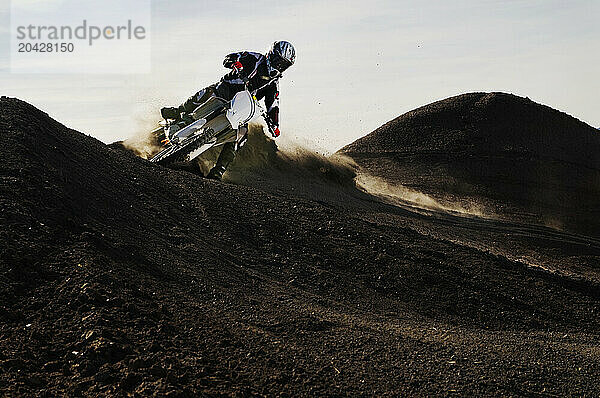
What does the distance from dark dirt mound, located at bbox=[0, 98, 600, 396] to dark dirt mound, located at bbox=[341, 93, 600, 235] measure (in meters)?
9.07

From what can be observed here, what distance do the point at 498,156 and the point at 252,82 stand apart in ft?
42.0

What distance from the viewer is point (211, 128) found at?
12.9 m

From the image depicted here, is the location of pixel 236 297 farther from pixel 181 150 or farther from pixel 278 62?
pixel 278 62

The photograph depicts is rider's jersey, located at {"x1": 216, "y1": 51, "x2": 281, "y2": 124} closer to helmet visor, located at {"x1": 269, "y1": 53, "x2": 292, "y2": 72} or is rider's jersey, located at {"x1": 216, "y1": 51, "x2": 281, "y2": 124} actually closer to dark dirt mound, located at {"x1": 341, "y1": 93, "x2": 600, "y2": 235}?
helmet visor, located at {"x1": 269, "y1": 53, "x2": 292, "y2": 72}

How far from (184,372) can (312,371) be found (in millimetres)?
1170

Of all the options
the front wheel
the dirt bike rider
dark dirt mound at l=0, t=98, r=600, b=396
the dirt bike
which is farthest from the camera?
the dirt bike rider

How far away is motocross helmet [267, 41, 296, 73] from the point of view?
1307cm

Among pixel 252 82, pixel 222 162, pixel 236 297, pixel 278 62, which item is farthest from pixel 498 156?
pixel 236 297

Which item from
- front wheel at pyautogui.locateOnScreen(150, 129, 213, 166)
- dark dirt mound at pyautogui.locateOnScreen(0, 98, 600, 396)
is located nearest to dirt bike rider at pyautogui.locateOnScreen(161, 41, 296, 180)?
front wheel at pyautogui.locateOnScreen(150, 129, 213, 166)

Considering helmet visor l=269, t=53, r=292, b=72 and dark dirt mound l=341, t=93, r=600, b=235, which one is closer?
helmet visor l=269, t=53, r=292, b=72

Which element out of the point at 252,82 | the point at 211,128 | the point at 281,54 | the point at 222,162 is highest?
the point at 281,54

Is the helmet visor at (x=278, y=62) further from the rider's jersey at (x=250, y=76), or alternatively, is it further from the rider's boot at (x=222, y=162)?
the rider's boot at (x=222, y=162)

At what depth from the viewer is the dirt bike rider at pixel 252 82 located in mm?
12992

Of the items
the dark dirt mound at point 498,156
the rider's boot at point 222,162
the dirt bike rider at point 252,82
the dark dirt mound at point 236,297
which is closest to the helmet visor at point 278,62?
A: the dirt bike rider at point 252,82
